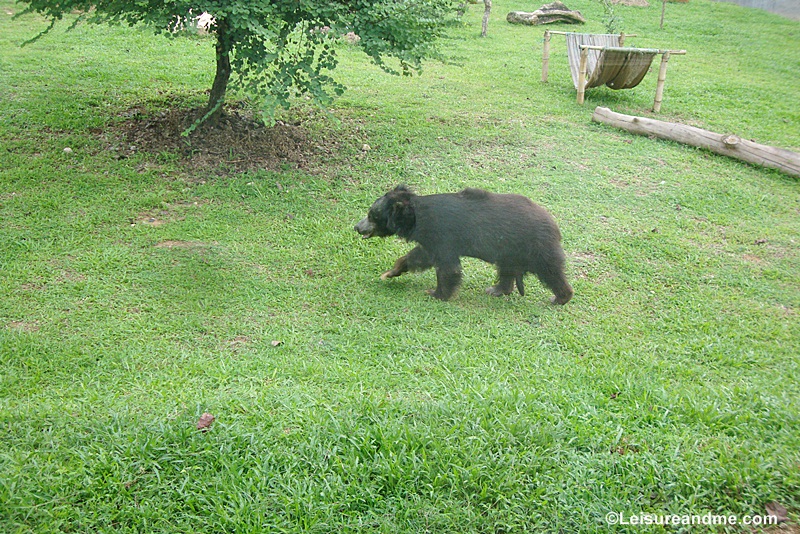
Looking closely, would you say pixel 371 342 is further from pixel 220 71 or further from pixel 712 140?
pixel 712 140

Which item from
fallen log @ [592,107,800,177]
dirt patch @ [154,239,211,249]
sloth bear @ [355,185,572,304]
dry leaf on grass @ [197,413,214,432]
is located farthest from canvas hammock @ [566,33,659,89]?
dry leaf on grass @ [197,413,214,432]

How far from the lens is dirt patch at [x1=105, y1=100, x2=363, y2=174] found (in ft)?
22.6

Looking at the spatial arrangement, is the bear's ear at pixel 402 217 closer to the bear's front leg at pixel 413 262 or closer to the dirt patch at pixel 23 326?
the bear's front leg at pixel 413 262

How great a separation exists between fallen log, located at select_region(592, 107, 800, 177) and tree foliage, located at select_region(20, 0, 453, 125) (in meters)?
3.72

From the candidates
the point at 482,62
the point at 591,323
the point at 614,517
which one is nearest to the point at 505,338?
the point at 591,323

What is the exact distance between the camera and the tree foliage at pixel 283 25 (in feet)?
18.1

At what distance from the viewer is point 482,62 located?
1280 cm

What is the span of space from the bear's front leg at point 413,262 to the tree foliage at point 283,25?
6.09 feet

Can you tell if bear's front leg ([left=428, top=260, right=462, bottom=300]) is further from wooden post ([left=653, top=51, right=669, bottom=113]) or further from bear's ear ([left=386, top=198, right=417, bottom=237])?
wooden post ([left=653, top=51, right=669, bottom=113])

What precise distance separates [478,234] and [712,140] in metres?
5.32

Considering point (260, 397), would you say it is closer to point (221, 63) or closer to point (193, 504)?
point (193, 504)

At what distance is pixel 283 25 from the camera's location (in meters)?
5.98

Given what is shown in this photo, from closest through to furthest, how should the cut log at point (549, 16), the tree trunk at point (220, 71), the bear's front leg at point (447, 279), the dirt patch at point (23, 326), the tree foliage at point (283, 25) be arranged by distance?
the dirt patch at point (23, 326), the bear's front leg at point (447, 279), the tree foliage at point (283, 25), the tree trunk at point (220, 71), the cut log at point (549, 16)

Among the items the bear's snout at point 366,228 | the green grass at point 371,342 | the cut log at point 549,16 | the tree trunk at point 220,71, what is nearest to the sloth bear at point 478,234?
the bear's snout at point 366,228
